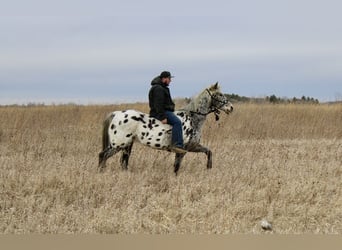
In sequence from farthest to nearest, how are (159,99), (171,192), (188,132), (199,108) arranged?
(199,108)
(188,132)
(159,99)
(171,192)

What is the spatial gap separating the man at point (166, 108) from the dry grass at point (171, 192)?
2.13 ft

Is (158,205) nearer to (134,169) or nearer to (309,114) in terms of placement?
(134,169)

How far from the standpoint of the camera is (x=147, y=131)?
8945mm

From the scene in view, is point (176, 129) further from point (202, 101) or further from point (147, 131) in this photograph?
point (202, 101)

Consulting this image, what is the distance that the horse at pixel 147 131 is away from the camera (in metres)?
8.94

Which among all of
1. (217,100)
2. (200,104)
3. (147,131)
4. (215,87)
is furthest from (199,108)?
(147,131)

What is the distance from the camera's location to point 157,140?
891 centimetres

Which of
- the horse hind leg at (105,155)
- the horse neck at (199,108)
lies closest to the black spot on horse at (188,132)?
the horse neck at (199,108)

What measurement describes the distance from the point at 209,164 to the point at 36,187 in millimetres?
3531

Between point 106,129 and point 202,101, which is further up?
point 202,101

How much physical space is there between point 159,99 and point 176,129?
65 cm

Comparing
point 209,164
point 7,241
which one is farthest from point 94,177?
point 7,241

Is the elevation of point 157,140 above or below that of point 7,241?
above

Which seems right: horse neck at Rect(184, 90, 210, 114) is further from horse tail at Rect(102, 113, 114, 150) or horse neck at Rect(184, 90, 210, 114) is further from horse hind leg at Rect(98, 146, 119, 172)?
horse hind leg at Rect(98, 146, 119, 172)
